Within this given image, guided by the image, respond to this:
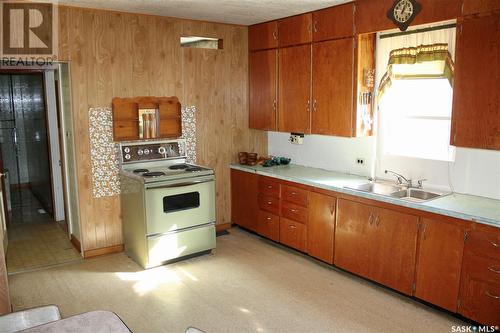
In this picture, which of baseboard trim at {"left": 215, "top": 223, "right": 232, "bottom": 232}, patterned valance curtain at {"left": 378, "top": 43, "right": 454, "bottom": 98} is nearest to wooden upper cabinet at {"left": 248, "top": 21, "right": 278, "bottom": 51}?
patterned valance curtain at {"left": 378, "top": 43, "right": 454, "bottom": 98}

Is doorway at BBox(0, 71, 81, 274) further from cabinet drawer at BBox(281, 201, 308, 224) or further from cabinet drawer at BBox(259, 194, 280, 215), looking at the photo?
cabinet drawer at BBox(281, 201, 308, 224)

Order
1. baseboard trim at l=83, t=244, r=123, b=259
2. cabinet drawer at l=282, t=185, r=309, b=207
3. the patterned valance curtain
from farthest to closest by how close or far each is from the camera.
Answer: baseboard trim at l=83, t=244, r=123, b=259, cabinet drawer at l=282, t=185, r=309, b=207, the patterned valance curtain

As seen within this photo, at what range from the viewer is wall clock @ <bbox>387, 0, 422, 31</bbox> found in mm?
3389

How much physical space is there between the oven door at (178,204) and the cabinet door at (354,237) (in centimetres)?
136

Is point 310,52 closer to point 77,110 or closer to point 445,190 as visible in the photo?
point 445,190

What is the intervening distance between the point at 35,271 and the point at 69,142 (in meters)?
1.35

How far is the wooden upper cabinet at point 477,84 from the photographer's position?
2973mm

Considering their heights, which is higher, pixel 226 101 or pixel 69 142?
pixel 226 101

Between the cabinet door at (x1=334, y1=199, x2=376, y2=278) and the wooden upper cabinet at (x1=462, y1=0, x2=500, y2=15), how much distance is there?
167cm

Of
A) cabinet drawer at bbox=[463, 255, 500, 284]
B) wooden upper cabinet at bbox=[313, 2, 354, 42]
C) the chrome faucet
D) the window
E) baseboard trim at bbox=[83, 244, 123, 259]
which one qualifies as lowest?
baseboard trim at bbox=[83, 244, 123, 259]

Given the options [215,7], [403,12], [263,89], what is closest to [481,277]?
[403,12]

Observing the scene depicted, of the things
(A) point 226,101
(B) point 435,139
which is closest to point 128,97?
(A) point 226,101

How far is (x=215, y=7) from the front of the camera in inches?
161

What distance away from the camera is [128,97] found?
449cm
